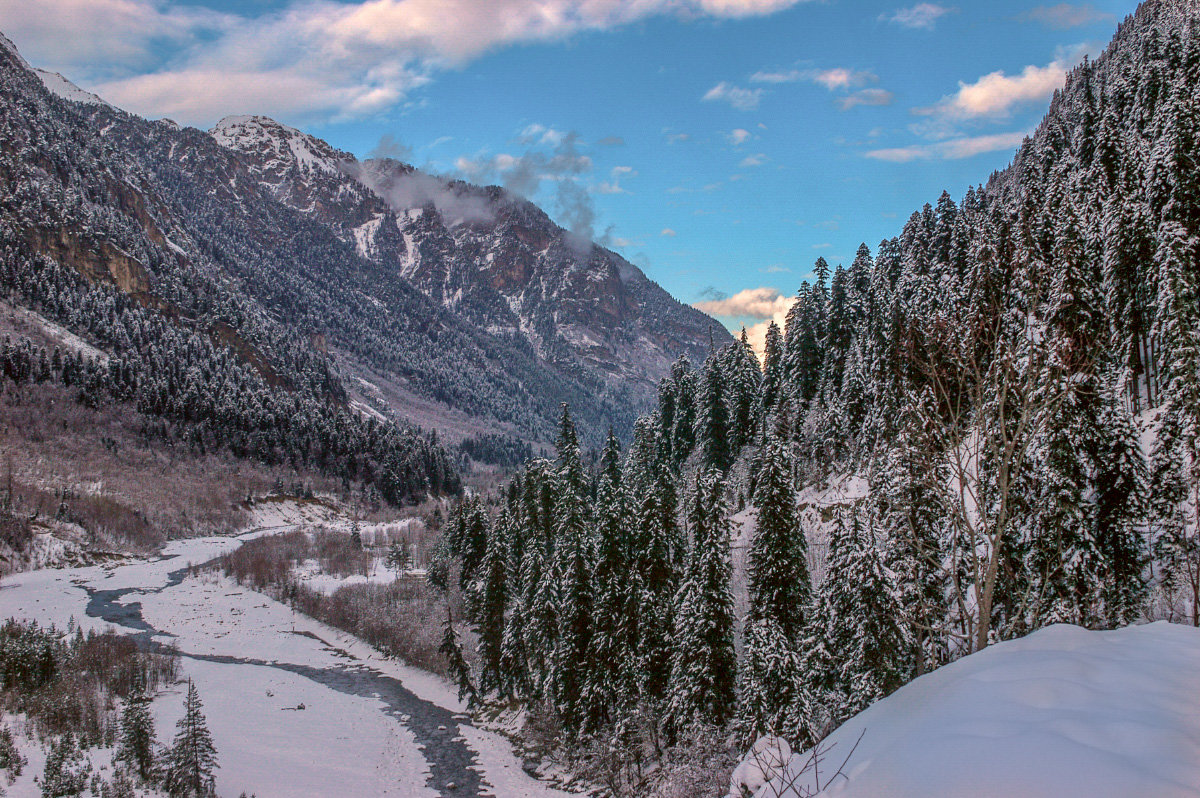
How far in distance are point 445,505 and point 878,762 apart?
166 metres

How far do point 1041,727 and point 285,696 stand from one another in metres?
62.1

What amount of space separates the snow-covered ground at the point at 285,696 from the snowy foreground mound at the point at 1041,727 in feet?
127

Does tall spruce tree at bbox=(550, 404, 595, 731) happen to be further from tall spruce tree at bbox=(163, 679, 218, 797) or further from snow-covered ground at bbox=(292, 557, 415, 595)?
snow-covered ground at bbox=(292, 557, 415, 595)

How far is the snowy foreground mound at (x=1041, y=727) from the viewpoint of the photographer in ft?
16.8

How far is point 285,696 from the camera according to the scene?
54.9m

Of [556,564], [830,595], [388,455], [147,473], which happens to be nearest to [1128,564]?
[830,595]

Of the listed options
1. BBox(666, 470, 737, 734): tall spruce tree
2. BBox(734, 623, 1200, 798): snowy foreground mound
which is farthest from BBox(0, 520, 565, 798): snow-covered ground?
BBox(734, 623, 1200, 798): snowy foreground mound

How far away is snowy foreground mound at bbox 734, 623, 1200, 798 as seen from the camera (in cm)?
511

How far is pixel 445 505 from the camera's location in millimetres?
165500

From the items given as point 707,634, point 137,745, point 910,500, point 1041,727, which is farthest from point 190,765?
point 1041,727

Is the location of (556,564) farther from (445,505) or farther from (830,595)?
(445,505)

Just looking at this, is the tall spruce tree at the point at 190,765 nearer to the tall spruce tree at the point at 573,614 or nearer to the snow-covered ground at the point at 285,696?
the snow-covered ground at the point at 285,696

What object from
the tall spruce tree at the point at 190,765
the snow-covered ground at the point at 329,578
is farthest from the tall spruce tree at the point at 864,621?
the snow-covered ground at the point at 329,578

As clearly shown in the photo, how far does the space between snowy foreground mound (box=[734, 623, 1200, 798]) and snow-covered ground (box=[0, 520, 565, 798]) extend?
127 feet
